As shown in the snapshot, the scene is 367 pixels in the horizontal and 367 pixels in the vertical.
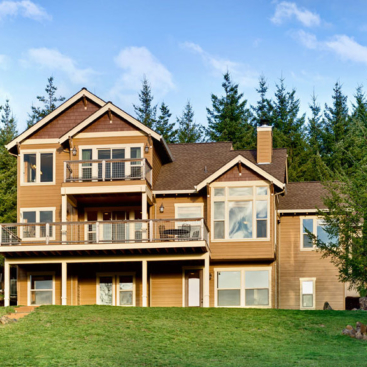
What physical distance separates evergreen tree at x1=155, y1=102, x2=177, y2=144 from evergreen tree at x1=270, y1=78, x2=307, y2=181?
8.07 meters

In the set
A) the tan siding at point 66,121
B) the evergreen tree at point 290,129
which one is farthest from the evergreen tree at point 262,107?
the tan siding at point 66,121

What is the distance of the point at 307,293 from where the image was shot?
30.3 m

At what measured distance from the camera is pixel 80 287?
30141 mm

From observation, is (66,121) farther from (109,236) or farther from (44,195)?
(109,236)

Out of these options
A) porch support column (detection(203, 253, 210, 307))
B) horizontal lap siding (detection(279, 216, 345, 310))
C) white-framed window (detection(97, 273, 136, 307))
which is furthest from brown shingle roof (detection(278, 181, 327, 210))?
white-framed window (detection(97, 273, 136, 307))

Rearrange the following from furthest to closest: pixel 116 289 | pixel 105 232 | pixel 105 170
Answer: pixel 116 289 → pixel 105 232 → pixel 105 170

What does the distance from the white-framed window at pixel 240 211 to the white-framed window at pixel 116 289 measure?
13.7 ft

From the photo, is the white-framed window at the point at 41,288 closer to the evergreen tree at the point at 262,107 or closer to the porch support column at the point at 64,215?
the porch support column at the point at 64,215

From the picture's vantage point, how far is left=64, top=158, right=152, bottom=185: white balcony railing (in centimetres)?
2923

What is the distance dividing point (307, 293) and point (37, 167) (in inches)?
506

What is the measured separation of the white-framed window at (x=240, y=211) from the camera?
28.8 metres

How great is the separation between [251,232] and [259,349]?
9914 millimetres

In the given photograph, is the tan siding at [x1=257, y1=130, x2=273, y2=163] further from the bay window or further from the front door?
the bay window

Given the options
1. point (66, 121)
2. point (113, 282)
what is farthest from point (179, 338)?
point (66, 121)
